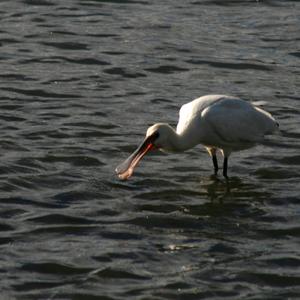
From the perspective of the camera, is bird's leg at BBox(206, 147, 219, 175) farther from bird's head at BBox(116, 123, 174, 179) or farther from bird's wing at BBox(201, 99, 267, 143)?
bird's head at BBox(116, 123, 174, 179)

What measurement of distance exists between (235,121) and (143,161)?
122 cm

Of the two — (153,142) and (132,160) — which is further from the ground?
(153,142)

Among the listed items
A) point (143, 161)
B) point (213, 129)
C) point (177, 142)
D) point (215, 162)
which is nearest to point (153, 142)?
point (177, 142)

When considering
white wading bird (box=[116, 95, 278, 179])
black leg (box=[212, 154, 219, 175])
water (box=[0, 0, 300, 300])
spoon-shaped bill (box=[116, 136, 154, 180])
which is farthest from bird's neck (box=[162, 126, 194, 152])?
black leg (box=[212, 154, 219, 175])

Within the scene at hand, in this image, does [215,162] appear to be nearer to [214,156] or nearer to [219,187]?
[214,156]

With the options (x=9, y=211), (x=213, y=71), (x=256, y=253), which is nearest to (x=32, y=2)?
(x=213, y=71)

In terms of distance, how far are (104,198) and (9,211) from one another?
1.09 meters

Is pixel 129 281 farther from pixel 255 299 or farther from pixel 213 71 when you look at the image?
pixel 213 71

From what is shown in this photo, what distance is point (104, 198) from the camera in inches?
477

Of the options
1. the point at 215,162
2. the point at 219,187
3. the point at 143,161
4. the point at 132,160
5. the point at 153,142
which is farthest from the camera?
the point at 143,161

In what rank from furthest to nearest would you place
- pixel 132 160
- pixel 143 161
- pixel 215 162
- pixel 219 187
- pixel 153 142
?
pixel 143 161, pixel 215 162, pixel 219 187, pixel 153 142, pixel 132 160

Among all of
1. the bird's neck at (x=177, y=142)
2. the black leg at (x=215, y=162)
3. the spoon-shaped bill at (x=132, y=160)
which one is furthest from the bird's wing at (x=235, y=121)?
the spoon-shaped bill at (x=132, y=160)

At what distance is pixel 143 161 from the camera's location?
13.6 m

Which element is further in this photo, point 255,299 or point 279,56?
point 279,56
